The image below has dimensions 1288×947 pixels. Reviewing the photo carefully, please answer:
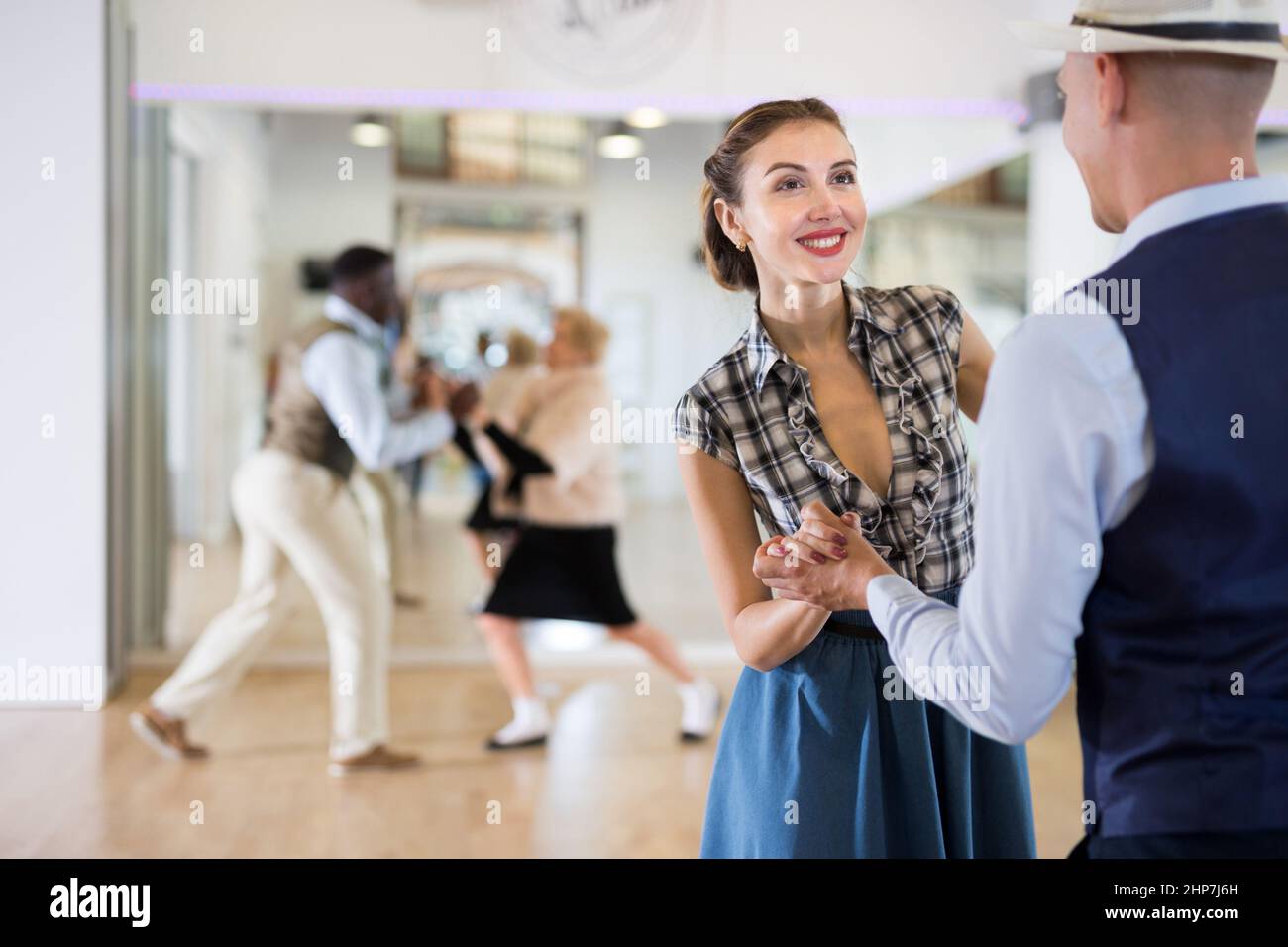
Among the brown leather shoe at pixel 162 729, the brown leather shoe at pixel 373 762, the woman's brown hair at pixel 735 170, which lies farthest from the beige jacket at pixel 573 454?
the woman's brown hair at pixel 735 170

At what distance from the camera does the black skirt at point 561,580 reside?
3994 millimetres

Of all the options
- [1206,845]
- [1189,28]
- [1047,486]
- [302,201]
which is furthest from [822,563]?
[302,201]

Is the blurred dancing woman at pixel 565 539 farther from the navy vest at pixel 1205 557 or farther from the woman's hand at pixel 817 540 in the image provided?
the navy vest at pixel 1205 557

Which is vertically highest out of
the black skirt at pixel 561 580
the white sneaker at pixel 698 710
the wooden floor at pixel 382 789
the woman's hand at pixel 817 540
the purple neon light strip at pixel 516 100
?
the purple neon light strip at pixel 516 100

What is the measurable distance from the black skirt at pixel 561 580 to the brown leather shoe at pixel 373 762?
57cm

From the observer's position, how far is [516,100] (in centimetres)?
390

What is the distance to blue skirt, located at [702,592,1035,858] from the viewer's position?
1444mm

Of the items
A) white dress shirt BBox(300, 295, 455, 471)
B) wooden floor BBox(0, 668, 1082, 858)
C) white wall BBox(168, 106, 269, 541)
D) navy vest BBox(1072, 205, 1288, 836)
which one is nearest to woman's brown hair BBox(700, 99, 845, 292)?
navy vest BBox(1072, 205, 1288, 836)

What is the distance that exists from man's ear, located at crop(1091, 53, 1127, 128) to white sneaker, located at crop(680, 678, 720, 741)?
10.4 feet

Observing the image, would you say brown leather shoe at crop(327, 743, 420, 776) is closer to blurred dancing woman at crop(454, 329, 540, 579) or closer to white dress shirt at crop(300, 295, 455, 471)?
white dress shirt at crop(300, 295, 455, 471)

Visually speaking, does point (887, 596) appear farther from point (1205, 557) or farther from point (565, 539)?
point (565, 539)

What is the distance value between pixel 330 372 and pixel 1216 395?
2801 millimetres
